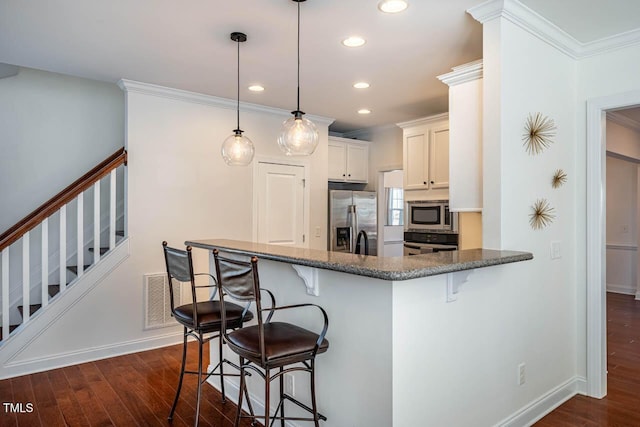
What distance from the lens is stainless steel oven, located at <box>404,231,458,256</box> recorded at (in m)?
4.40

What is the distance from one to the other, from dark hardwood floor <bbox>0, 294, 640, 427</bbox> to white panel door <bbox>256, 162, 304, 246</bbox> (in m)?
1.72

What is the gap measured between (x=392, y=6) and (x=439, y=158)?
2.43m

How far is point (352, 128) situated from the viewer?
20.1 ft

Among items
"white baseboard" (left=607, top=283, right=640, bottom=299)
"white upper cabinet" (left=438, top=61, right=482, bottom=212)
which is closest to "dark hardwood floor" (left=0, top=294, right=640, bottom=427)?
"white upper cabinet" (left=438, top=61, right=482, bottom=212)

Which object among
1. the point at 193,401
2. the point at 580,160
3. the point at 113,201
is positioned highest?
the point at 580,160

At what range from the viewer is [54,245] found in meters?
4.16

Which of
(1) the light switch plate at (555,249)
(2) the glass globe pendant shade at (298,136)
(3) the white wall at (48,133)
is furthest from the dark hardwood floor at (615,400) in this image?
(3) the white wall at (48,133)

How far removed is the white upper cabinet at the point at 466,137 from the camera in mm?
2717

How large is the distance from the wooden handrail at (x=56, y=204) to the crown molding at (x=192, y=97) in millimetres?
631

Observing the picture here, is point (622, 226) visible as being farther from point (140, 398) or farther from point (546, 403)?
point (140, 398)

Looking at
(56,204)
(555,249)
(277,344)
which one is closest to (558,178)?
(555,249)

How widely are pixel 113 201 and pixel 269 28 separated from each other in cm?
221

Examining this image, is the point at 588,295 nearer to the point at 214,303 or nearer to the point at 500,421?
the point at 500,421

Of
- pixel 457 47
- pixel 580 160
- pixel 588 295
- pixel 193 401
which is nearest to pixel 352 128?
pixel 457 47
